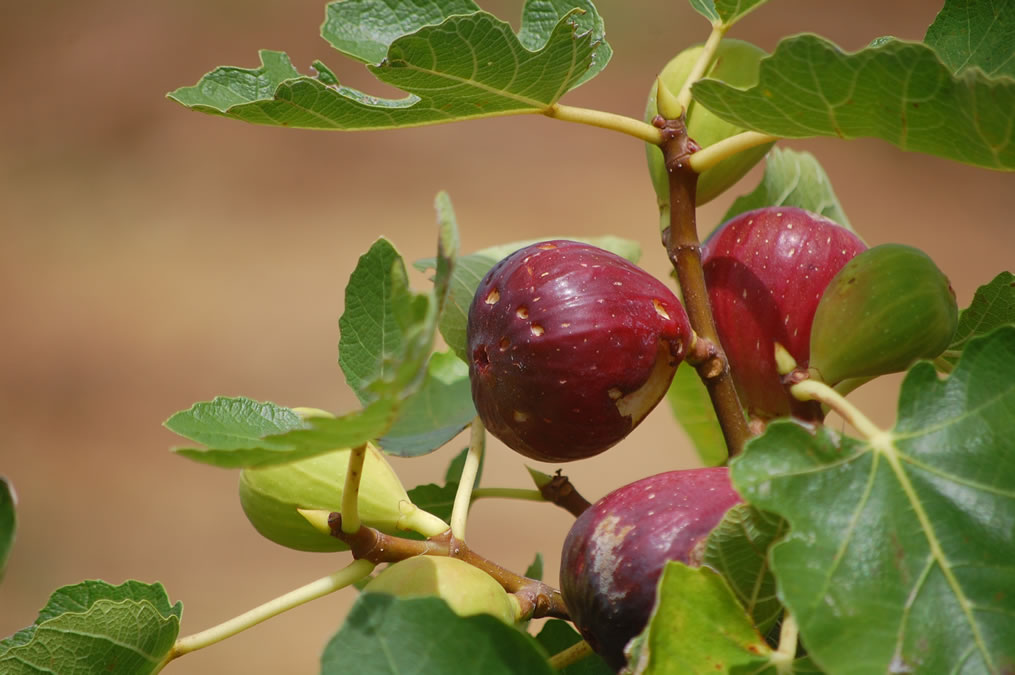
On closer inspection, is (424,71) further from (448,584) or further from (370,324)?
(448,584)

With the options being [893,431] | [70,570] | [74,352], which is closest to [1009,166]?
[893,431]

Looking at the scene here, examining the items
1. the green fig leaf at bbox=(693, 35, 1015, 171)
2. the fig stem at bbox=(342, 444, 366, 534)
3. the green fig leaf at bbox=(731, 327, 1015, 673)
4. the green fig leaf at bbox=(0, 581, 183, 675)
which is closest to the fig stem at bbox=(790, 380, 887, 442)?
the green fig leaf at bbox=(731, 327, 1015, 673)

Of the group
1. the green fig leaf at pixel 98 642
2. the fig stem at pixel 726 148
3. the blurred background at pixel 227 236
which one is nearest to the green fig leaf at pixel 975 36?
the fig stem at pixel 726 148

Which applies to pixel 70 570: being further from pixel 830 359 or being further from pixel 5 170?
pixel 830 359

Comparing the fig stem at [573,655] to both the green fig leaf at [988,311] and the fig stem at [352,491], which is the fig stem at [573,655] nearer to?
the fig stem at [352,491]

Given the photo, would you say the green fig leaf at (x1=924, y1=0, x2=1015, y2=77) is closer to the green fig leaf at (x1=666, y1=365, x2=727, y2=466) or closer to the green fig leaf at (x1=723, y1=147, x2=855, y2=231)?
the green fig leaf at (x1=723, y1=147, x2=855, y2=231)

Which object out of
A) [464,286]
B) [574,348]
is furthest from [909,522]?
[464,286]
